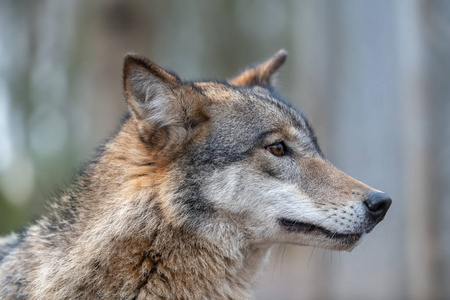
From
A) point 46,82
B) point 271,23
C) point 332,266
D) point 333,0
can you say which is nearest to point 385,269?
point 332,266

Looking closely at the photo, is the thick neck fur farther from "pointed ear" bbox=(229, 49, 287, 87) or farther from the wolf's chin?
"pointed ear" bbox=(229, 49, 287, 87)

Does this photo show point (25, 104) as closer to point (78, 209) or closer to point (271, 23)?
point (271, 23)

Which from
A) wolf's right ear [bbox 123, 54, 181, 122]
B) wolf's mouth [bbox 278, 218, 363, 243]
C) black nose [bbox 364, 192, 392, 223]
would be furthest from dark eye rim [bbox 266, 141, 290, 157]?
wolf's right ear [bbox 123, 54, 181, 122]

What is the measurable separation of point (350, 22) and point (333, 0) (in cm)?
68

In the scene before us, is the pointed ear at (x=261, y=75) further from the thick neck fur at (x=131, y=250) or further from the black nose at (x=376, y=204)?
the black nose at (x=376, y=204)

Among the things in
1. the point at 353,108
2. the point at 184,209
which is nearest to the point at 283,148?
the point at 184,209

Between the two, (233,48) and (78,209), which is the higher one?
(233,48)

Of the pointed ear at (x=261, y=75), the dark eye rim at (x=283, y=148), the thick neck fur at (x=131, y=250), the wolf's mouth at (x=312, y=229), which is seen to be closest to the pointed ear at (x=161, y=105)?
the thick neck fur at (x=131, y=250)

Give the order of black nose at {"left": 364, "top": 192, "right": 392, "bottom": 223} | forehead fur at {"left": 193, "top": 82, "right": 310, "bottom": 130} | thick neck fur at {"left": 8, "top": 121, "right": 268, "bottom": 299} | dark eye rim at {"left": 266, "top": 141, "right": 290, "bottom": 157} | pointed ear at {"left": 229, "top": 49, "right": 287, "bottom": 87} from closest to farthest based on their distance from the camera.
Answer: thick neck fur at {"left": 8, "top": 121, "right": 268, "bottom": 299} → black nose at {"left": 364, "top": 192, "right": 392, "bottom": 223} → dark eye rim at {"left": 266, "top": 141, "right": 290, "bottom": 157} → forehead fur at {"left": 193, "top": 82, "right": 310, "bottom": 130} → pointed ear at {"left": 229, "top": 49, "right": 287, "bottom": 87}

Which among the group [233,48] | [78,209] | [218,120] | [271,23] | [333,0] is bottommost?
[78,209]

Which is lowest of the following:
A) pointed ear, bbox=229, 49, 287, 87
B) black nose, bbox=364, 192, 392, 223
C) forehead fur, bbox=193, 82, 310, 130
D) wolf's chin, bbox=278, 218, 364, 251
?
wolf's chin, bbox=278, 218, 364, 251

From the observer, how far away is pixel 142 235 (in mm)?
3936

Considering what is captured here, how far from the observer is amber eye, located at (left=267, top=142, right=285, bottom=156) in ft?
13.9

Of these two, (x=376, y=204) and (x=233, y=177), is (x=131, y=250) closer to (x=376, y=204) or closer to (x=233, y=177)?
(x=233, y=177)
